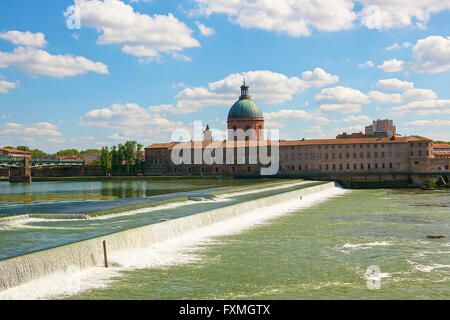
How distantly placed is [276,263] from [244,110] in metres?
94.6

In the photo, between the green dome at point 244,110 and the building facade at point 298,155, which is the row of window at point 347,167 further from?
the green dome at point 244,110

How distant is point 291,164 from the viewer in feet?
305

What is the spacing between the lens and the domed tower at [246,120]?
349 ft

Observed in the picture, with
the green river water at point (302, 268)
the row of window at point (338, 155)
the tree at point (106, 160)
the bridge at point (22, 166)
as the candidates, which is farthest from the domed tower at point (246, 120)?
the green river water at point (302, 268)

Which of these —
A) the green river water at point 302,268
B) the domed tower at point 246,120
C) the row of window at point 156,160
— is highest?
the domed tower at point 246,120

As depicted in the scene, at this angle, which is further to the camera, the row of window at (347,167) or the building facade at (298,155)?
the row of window at (347,167)

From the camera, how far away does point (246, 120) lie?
107m

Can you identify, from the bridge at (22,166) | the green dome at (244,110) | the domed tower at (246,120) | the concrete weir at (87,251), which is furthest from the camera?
the green dome at (244,110)

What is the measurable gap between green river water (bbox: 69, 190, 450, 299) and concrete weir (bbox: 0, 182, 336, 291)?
1308mm

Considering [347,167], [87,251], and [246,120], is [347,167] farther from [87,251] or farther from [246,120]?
[87,251]

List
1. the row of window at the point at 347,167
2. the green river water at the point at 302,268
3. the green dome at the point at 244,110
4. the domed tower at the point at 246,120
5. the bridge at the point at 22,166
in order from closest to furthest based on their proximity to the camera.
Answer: the green river water at the point at 302,268 → the row of window at the point at 347,167 → the bridge at the point at 22,166 → the domed tower at the point at 246,120 → the green dome at the point at 244,110

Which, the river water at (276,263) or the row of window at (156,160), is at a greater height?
the row of window at (156,160)

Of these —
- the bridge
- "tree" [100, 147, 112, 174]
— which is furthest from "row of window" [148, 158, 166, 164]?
the bridge

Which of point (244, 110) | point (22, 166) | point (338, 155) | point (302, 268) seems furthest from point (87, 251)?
point (22, 166)
